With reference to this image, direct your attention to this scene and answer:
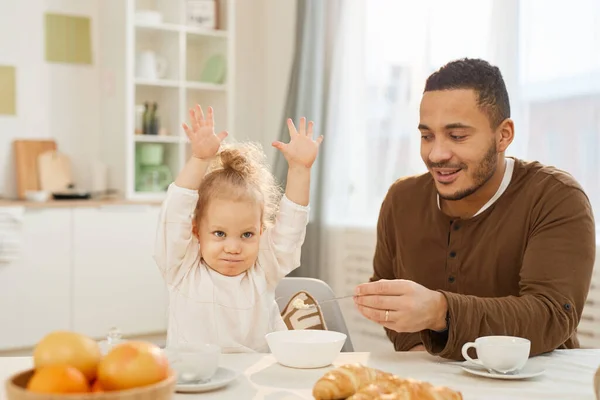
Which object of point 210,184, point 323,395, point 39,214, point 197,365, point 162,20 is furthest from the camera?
point 162,20

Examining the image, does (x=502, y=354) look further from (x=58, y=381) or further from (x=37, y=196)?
(x=37, y=196)

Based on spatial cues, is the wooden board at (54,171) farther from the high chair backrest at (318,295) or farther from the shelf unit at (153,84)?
the high chair backrest at (318,295)

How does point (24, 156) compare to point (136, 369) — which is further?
point (24, 156)

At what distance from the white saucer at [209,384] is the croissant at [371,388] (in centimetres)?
18

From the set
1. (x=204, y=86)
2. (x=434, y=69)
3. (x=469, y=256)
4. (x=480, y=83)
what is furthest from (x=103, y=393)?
(x=204, y=86)

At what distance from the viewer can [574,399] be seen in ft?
3.82

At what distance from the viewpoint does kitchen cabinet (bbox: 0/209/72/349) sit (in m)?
3.71

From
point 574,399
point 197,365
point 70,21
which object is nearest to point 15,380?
point 197,365

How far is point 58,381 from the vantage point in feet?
2.64

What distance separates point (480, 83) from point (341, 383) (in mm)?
998

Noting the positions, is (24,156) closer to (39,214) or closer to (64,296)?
(39,214)

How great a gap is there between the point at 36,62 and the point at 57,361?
12.3ft

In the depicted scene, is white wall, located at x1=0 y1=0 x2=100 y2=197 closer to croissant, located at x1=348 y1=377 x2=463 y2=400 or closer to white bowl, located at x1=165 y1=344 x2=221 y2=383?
white bowl, located at x1=165 y1=344 x2=221 y2=383

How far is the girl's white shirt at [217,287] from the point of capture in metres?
1.66
